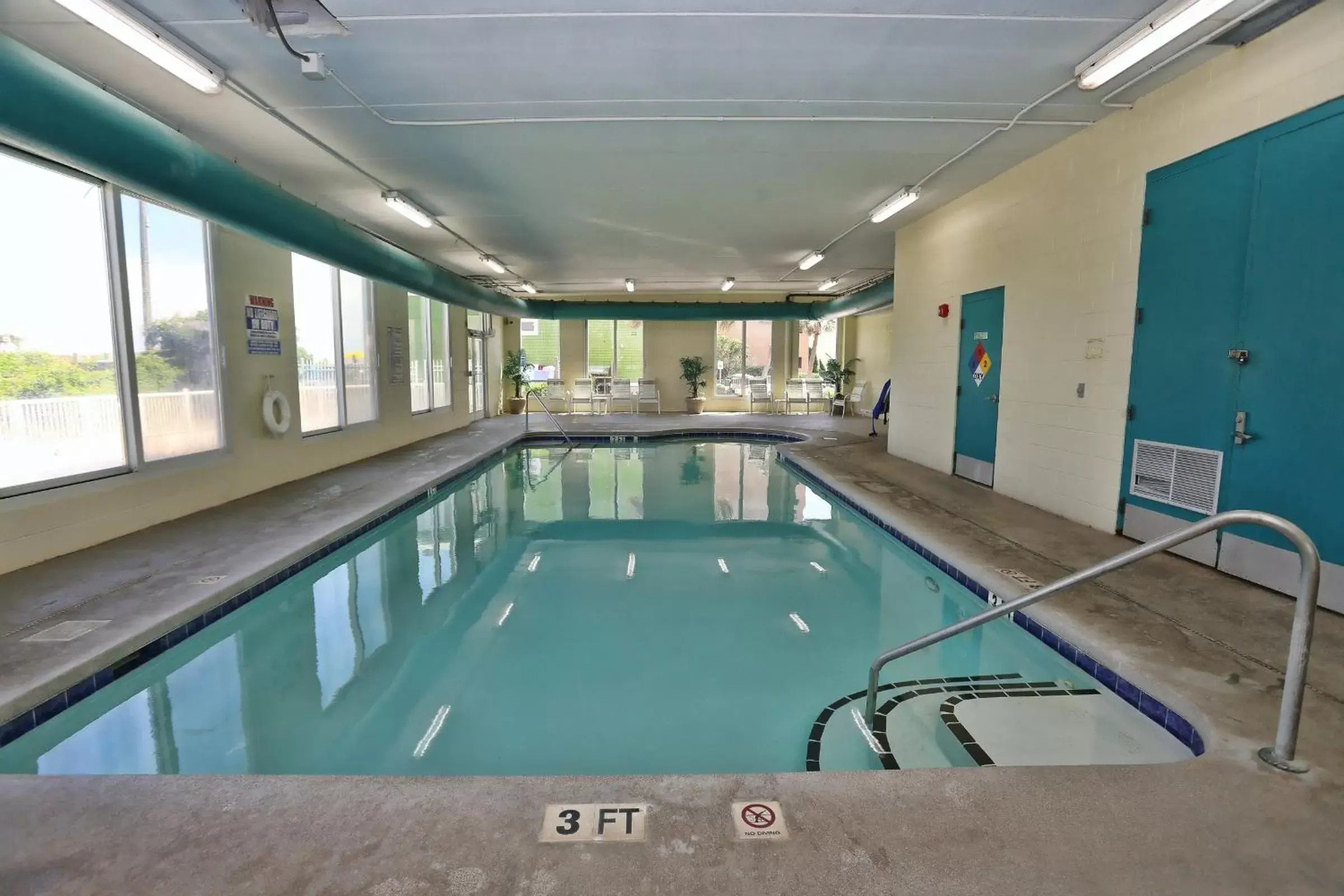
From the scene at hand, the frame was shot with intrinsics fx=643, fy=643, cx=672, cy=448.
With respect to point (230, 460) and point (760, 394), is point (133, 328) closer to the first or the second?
point (230, 460)

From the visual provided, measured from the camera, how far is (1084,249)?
4.38m

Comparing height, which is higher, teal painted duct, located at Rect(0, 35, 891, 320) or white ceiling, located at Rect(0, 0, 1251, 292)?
white ceiling, located at Rect(0, 0, 1251, 292)

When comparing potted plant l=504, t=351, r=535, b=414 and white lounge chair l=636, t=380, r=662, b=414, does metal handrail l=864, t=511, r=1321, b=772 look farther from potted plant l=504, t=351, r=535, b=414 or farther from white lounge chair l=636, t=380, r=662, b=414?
potted plant l=504, t=351, r=535, b=414

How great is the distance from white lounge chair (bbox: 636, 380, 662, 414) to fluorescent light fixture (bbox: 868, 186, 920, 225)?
323 inches

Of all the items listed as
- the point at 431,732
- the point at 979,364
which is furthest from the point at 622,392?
the point at 431,732

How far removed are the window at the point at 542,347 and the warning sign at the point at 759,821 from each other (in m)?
13.3

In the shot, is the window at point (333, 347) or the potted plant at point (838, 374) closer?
the window at point (333, 347)

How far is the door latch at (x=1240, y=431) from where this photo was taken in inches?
126

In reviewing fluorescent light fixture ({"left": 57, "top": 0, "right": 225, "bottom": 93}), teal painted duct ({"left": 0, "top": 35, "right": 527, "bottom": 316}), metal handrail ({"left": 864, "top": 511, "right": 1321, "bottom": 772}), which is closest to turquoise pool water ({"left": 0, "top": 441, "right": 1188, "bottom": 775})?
metal handrail ({"left": 864, "top": 511, "right": 1321, "bottom": 772})

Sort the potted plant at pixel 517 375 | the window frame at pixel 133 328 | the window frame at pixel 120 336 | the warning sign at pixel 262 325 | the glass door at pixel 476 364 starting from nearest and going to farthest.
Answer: the window frame at pixel 120 336 → the window frame at pixel 133 328 → the warning sign at pixel 262 325 → the glass door at pixel 476 364 → the potted plant at pixel 517 375

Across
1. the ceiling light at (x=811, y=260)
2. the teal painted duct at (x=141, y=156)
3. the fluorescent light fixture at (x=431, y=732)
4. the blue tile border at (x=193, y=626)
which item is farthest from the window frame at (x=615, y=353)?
the fluorescent light fixture at (x=431, y=732)

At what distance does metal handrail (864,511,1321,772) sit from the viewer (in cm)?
149

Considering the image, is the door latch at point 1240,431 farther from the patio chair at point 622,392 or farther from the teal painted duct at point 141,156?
the patio chair at point 622,392

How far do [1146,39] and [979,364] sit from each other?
3144 mm
